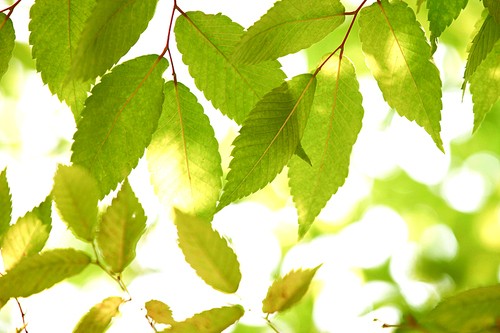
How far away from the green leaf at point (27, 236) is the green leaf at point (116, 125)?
0.07m

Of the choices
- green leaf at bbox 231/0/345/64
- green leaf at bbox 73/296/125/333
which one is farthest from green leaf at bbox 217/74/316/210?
green leaf at bbox 73/296/125/333

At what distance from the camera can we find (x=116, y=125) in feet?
1.45

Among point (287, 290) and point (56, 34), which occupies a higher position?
point (56, 34)

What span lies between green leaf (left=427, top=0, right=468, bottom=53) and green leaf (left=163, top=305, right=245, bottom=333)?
374mm

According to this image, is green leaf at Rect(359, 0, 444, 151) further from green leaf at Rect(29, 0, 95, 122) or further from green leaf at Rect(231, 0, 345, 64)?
green leaf at Rect(29, 0, 95, 122)

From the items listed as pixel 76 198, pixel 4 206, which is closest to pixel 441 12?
pixel 76 198

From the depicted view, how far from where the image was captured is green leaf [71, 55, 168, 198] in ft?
1.40

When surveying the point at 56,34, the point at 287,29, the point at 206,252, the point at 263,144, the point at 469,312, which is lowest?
the point at 469,312

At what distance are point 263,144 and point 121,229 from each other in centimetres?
18

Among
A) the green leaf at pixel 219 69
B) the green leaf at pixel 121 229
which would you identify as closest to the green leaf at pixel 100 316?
the green leaf at pixel 121 229

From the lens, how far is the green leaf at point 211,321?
A: 1.01ft

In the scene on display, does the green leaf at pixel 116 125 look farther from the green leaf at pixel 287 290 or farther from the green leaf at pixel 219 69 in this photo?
the green leaf at pixel 287 290

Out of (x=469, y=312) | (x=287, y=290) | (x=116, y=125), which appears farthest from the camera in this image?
(x=116, y=125)

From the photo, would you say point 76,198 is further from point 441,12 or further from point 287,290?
point 441,12
